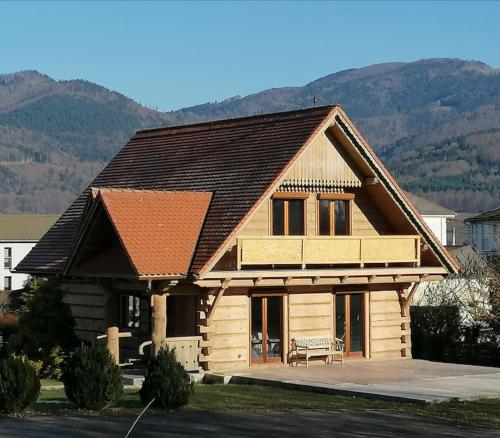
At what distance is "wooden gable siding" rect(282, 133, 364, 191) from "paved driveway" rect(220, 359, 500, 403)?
5128 millimetres

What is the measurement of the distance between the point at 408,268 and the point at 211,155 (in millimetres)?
6687

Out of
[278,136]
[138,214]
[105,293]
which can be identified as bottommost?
[105,293]

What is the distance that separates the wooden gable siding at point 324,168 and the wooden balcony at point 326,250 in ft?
5.35

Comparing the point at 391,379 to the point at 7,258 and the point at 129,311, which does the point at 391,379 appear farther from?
the point at 7,258

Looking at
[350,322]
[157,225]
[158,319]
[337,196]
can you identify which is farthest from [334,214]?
[158,319]

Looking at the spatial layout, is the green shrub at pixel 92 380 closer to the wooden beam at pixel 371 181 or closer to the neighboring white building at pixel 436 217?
the wooden beam at pixel 371 181

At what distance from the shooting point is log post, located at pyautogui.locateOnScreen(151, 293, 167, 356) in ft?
102

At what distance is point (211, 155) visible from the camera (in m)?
36.0

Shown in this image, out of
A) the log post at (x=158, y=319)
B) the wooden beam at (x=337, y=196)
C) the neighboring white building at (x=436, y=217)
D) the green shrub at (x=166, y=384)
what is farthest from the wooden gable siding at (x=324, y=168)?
the neighboring white building at (x=436, y=217)

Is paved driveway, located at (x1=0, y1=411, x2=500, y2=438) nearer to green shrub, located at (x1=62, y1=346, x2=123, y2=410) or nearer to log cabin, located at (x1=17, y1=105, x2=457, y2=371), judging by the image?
green shrub, located at (x1=62, y1=346, x2=123, y2=410)

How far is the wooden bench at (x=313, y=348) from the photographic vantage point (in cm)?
3350

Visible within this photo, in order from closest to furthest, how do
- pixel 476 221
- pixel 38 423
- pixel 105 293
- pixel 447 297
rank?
pixel 38 423 < pixel 105 293 < pixel 447 297 < pixel 476 221

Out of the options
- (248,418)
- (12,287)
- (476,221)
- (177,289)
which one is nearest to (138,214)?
(177,289)

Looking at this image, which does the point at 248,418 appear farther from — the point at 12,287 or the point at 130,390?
the point at 12,287
